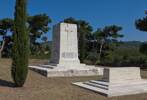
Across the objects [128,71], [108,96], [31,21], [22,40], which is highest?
[31,21]

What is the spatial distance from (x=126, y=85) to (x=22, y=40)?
4.25 metres

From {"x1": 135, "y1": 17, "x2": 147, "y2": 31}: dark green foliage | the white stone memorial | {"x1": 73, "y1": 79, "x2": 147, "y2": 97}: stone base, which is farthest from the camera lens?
{"x1": 135, "y1": 17, "x2": 147, "y2": 31}: dark green foliage

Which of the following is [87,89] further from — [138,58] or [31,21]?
[31,21]

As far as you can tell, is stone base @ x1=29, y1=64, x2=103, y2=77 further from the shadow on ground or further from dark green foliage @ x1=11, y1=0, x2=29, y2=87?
dark green foliage @ x1=11, y1=0, x2=29, y2=87

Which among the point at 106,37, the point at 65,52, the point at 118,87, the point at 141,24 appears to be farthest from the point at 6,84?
the point at 106,37

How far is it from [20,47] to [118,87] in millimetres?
3899

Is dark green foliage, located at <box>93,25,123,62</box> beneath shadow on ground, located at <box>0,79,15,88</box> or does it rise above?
above

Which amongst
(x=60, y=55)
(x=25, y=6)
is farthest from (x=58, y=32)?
(x=25, y=6)

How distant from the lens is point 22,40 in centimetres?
921

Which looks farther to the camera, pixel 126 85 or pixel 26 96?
pixel 126 85

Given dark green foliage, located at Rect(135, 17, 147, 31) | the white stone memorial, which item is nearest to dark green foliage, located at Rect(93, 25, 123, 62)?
dark green foliage, located at Rect(135, 17, 147, 31)

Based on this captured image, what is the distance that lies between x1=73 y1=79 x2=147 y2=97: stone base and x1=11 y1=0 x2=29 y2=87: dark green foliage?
2.46m

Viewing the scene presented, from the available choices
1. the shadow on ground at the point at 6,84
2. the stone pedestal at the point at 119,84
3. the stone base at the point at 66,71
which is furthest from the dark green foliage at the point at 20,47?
the stone base at the point at 66,71

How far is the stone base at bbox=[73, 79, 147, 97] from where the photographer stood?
834cm
